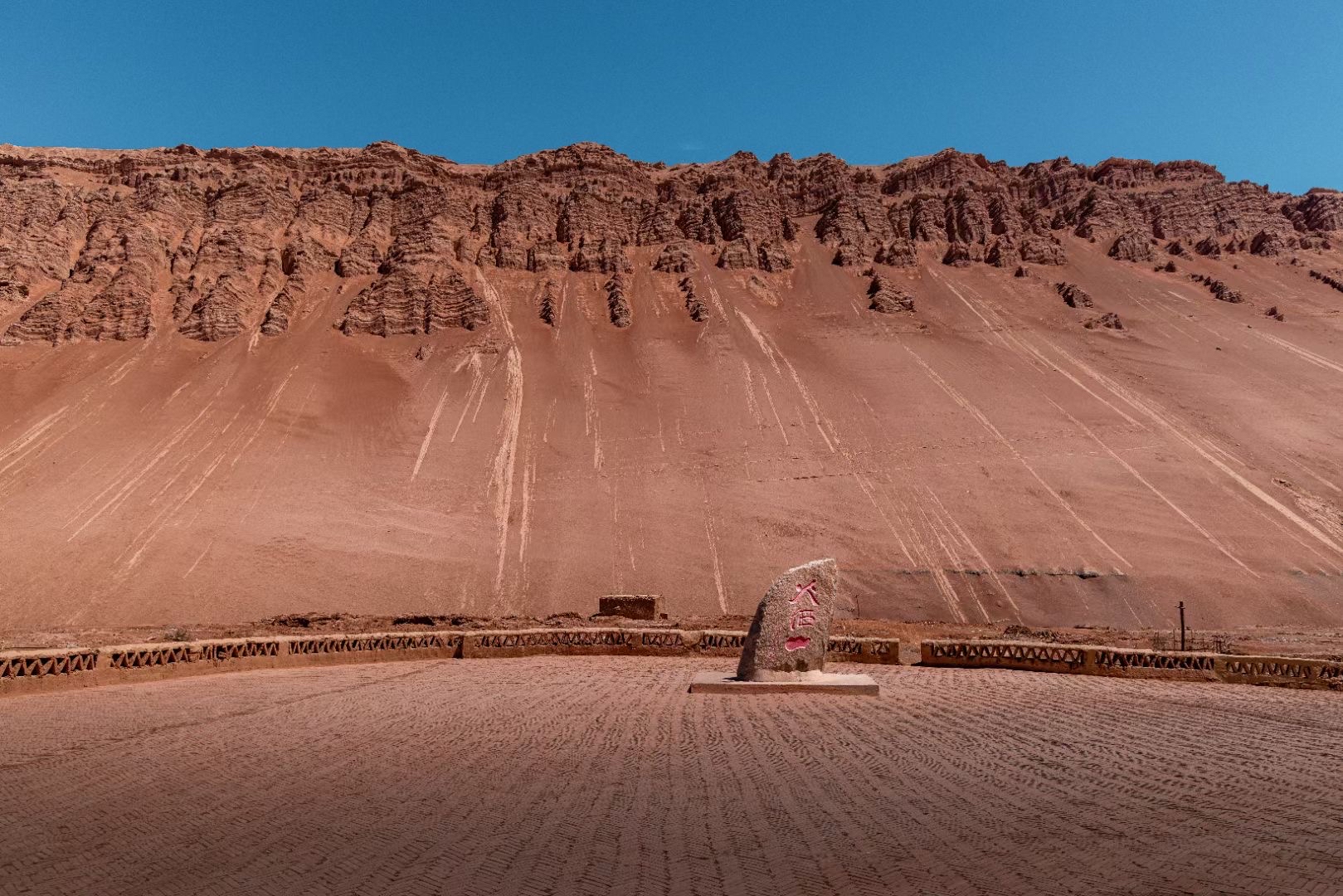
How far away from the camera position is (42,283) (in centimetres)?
5353

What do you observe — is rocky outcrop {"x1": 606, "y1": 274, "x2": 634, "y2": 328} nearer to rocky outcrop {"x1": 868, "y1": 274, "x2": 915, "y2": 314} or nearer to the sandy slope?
the sandy slope

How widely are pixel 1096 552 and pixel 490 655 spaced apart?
2420 centimetres

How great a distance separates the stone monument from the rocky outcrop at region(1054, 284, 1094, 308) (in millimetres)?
52126

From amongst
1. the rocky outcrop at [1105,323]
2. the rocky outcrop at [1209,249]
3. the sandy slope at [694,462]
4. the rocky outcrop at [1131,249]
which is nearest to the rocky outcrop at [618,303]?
the sandy slope at [694,462]

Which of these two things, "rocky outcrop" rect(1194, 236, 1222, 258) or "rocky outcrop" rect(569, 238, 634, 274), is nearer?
"rocky outcrop" rect(569, 238, 634, 274)

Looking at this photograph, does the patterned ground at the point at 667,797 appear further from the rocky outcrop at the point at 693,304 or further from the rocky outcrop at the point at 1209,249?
the rocky outcrop at the point at 1209,249

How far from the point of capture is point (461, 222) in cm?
6431

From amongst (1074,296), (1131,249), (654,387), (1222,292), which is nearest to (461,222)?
(654,387)

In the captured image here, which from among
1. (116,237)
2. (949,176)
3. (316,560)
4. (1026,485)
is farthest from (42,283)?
(949,176)

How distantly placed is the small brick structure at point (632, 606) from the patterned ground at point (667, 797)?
41.3 ft

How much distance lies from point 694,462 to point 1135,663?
25130mm

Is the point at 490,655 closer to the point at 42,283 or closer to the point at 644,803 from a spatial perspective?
the point at 644,803

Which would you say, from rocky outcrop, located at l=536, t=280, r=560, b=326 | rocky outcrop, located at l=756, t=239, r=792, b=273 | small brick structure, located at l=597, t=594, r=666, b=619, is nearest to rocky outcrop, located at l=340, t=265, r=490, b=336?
rocky outcrop, located at l=536, t=280, r=560, b=326

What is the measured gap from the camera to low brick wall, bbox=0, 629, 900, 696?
12656 mm
